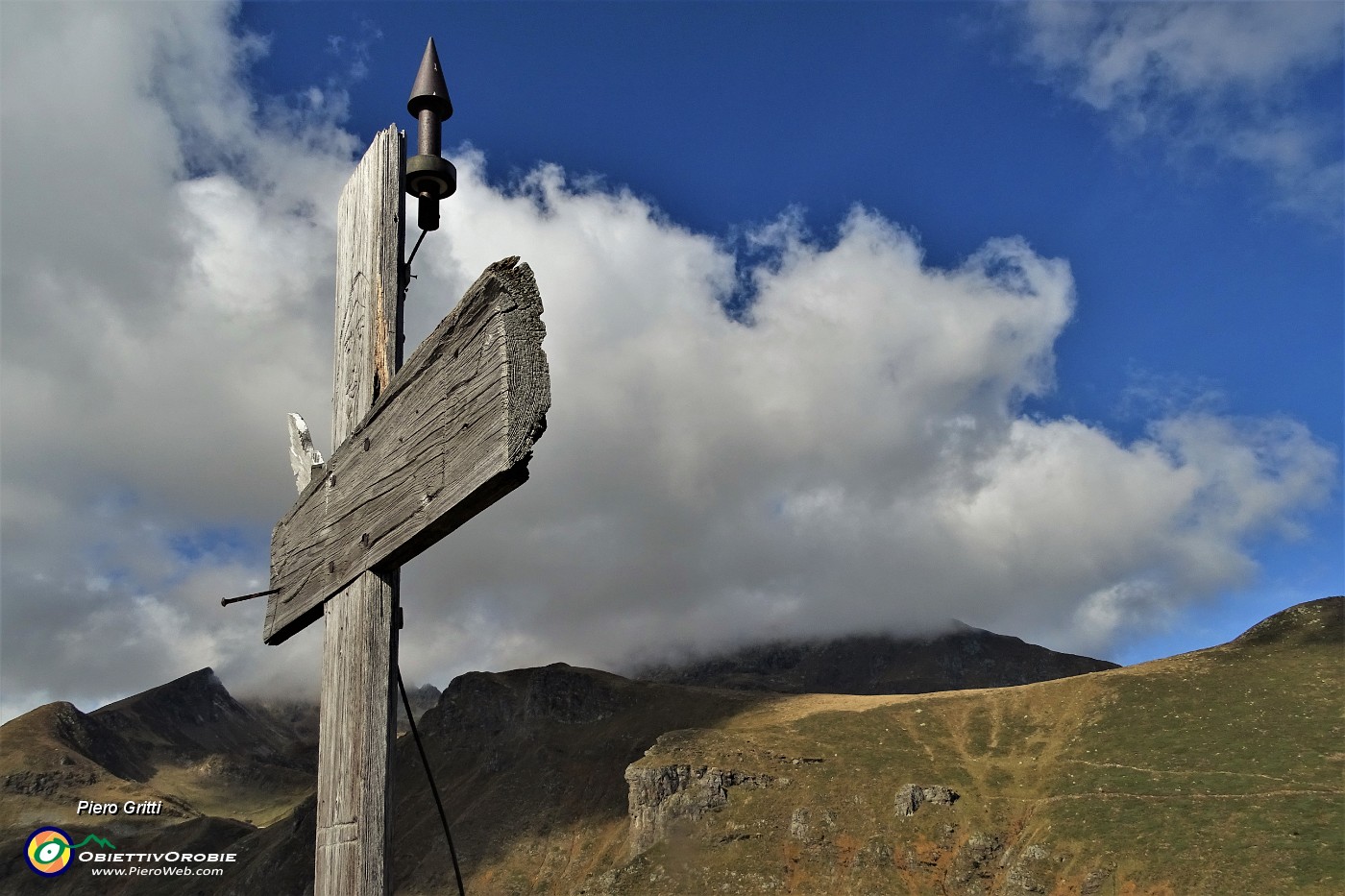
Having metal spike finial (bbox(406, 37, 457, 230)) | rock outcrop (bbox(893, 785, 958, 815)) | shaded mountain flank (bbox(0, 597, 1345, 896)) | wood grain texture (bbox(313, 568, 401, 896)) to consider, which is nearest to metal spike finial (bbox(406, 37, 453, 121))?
metal spike finial (bbox(406, 37, 457, 230))

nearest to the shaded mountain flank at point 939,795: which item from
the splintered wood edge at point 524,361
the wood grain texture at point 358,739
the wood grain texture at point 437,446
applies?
the wood grain texture at point 358,739

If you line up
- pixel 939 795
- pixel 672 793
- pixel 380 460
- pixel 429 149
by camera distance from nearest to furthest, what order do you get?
pixel 380 460
pixel 429 149
pixel 939 795
pixel 672 793

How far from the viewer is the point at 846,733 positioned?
140250 mm

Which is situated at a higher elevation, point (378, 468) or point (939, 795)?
point (378, 468)

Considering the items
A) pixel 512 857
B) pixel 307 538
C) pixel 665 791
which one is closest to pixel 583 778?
pixel 512 857

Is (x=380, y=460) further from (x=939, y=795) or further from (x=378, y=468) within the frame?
(x=939, y=795)

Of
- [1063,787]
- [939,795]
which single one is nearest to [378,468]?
[939,795]

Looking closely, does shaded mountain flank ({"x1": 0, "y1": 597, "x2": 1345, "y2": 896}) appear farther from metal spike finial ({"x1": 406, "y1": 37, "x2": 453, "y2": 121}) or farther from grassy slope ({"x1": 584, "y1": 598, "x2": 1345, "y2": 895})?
metal spike finial ({"x1": 406, "y1": 37, "x2": 453, "y2": 121})

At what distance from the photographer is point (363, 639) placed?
3.37 metres

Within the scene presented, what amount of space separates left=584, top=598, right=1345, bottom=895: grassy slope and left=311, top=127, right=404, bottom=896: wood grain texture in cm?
9228

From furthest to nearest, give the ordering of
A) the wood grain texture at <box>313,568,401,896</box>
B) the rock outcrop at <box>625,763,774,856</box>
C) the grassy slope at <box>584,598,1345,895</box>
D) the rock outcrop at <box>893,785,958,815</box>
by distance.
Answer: the rock outcrop at <box>625,763,774,856</box>
the rock outcrop at <box>893,785,958,815</box>
the grassy slope at <box>584,598,1345,895</box>
the wood grain texture at <box>313,568,401,896</box>

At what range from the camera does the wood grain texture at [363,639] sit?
10.6 ft

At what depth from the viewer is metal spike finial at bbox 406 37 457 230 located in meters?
4.03

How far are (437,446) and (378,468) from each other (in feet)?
1.44
